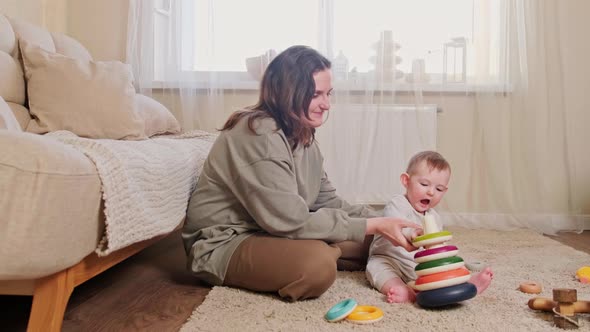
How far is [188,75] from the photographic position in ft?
9.78

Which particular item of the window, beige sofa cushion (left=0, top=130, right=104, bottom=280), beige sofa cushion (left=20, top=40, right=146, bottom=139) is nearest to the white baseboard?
the window

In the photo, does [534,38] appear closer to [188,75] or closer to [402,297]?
[188,75]

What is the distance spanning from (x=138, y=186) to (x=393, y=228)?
2.07 feet

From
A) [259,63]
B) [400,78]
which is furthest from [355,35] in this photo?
[259,63]

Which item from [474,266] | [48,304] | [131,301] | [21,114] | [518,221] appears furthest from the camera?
[518,221]

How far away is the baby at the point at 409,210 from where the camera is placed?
5.55ft

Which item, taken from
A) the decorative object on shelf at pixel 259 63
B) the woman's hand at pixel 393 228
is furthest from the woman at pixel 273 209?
the decorative object on shelf at pixel 259 63

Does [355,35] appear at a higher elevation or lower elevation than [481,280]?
higher

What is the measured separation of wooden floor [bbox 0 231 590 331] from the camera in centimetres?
138

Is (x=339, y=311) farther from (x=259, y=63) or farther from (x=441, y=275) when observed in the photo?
(x=259, y=63)

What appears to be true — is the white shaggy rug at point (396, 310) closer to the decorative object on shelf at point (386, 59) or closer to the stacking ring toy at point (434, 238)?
the stacking ring toy at point (434, 238)

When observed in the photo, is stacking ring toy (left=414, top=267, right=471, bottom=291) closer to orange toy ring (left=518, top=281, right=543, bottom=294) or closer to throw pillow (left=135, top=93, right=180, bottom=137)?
orange toy ring (left=518, top=281, right=543, bottom=294)

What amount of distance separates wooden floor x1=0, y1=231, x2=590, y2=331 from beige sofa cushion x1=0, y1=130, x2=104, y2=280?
305mm

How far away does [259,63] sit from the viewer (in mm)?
3010
